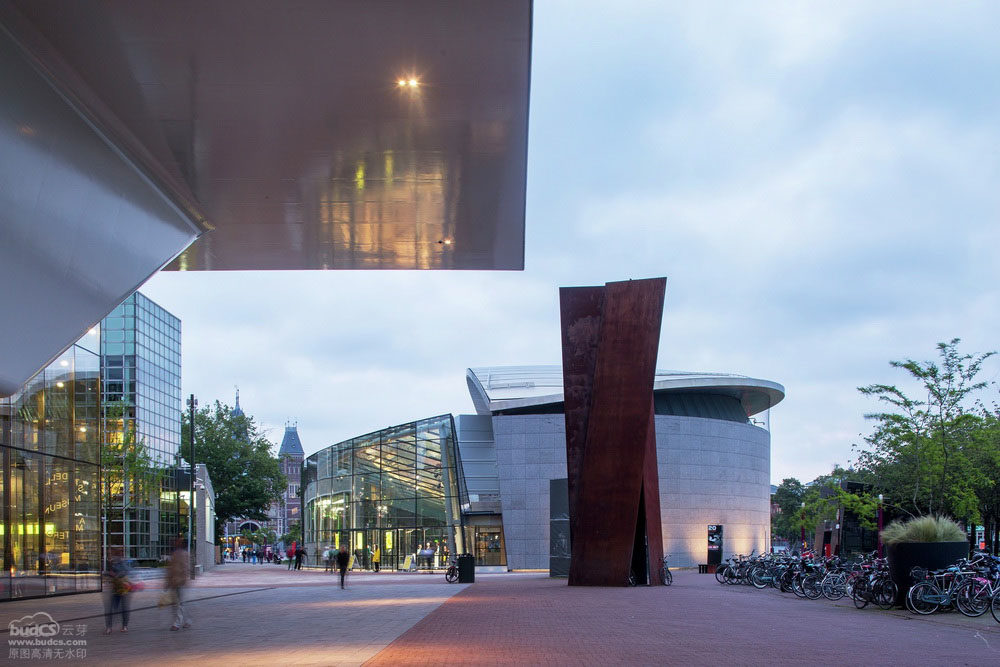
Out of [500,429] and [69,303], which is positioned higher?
[69,303]

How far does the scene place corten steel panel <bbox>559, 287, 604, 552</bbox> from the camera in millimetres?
25797

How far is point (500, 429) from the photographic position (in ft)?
152

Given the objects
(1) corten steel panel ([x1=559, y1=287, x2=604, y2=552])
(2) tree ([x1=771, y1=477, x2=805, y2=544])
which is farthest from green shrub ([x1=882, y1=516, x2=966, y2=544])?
(2) tree ([x1=771, y1=477, x2=805, y2=544])

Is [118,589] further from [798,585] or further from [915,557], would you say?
[798,585]

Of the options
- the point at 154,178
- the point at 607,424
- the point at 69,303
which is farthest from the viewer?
the point at 607,424

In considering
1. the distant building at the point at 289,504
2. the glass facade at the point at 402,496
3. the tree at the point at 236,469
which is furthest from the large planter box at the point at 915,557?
the distant building at the point at 289,504

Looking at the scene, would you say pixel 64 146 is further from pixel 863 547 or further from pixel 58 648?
pixel 863 547

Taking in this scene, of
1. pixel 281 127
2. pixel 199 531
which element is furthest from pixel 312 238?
pixel 199 531

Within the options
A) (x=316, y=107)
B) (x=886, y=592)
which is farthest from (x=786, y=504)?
(x=316, y=107)

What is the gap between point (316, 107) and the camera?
16.0 metres

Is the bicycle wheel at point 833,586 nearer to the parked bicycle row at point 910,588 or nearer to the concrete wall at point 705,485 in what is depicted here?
the parked bicycle row at point 910,588

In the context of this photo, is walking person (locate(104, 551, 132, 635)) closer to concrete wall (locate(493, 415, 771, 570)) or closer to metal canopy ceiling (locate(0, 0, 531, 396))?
metal canopy ceiling (locate(0, 0, 531, 396))

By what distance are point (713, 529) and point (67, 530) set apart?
30647mm

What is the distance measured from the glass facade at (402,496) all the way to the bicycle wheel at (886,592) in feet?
98.1
